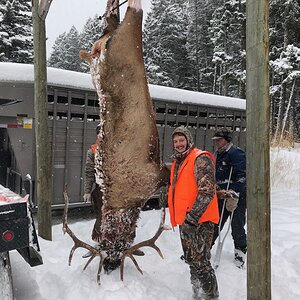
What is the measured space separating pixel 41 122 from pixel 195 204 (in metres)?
2.48

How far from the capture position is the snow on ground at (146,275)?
10.3 ft

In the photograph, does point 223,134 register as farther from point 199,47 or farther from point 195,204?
point 199,47

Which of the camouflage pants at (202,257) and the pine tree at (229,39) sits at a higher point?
the pine tree at (229,39)

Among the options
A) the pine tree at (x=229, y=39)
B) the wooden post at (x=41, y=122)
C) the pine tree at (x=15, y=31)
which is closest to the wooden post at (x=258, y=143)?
the wooden post at (x=41, y=122)

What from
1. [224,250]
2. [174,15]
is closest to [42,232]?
[224,250]

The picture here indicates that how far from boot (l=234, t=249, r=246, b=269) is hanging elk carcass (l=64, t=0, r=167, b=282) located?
1.93m

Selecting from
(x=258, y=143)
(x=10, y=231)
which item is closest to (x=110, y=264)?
(x=10, y=231)

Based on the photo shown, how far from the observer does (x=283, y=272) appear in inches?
158

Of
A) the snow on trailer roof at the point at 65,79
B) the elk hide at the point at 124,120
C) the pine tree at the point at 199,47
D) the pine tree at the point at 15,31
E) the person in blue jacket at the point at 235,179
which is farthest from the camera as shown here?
the pine tree at the point at 199,47

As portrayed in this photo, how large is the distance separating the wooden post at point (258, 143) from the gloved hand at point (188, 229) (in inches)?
22.7

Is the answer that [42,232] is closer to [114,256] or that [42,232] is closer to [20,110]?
[114,256]

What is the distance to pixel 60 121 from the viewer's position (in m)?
6.02

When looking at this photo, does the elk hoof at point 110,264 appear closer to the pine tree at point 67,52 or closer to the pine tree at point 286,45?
the pine tree at point 286,45

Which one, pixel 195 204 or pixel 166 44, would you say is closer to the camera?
pixel 195 204
